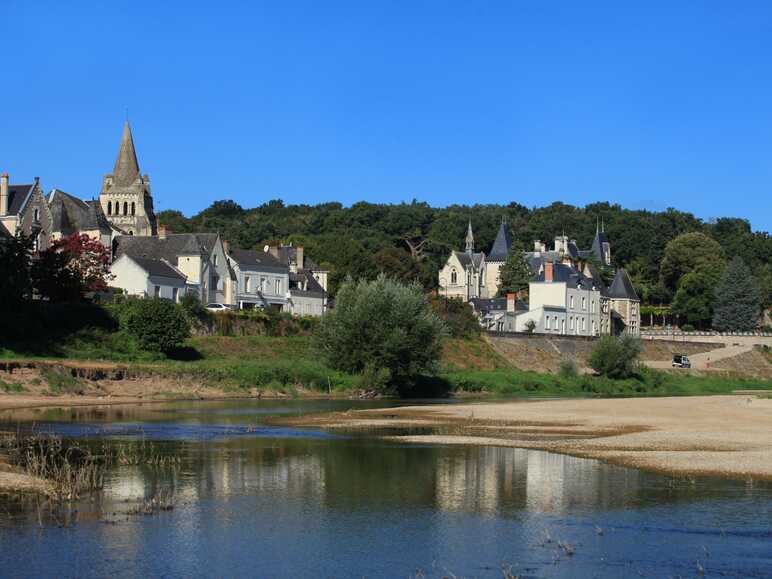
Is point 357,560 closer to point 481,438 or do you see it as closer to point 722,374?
point 481,438

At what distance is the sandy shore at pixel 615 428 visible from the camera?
101 feet

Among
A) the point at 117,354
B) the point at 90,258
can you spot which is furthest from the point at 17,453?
the point at 90,258

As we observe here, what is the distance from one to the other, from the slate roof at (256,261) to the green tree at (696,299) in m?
60.7

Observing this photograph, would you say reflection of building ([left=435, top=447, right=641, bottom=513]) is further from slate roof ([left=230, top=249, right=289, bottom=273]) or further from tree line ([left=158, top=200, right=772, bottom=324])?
tree line ([left=158, top=200, right=772, bottom=324])

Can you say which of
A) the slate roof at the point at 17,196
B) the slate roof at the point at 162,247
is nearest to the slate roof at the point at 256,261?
the slate roof at the point at 162,247

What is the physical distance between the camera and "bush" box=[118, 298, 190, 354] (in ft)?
206

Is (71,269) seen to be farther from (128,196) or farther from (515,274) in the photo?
(515,274)

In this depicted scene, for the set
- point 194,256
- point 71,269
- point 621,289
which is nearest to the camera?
point 71,269

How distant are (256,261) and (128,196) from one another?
69.7 ft

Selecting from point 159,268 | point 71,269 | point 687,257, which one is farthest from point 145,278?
point 687,257

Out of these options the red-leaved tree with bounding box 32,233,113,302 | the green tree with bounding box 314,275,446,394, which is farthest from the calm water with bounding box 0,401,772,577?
the red-leaved tree with bounding box 32,233,113,302

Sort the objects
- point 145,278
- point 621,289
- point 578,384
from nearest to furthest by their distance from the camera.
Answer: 1. point 578,384
2. point 145,278
3. point 621,289

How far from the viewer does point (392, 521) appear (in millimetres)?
21984

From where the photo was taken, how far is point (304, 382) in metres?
63.1
